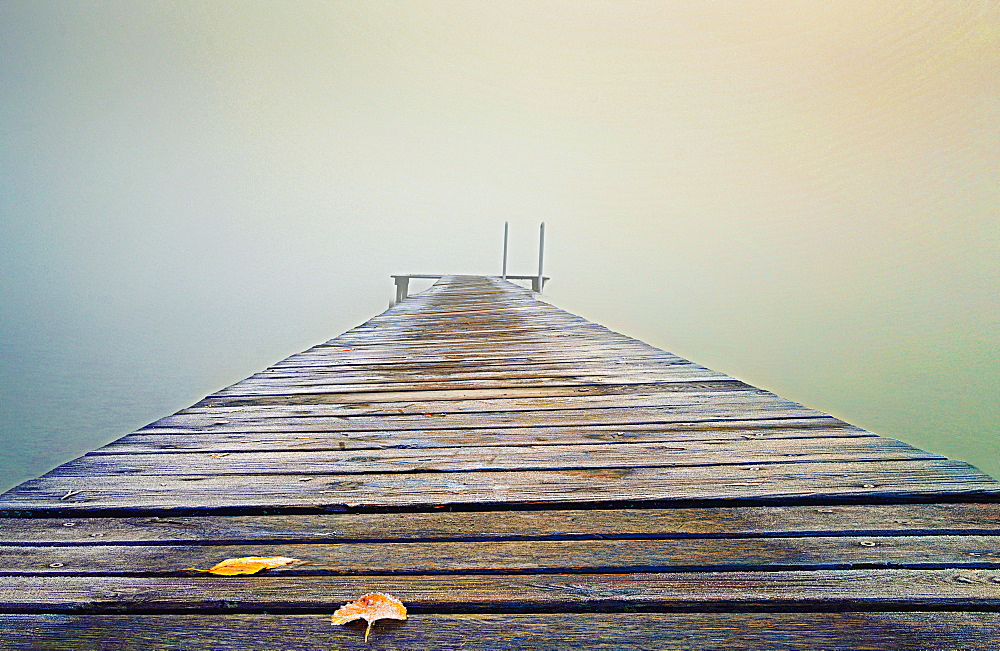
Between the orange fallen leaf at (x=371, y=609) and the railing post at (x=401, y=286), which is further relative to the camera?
the railing post at (x=401, y=286)

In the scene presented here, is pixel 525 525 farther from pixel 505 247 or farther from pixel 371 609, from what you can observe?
pixel 505 247

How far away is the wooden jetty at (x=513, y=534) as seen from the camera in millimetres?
859

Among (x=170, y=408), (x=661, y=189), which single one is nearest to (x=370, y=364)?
(x=170, y=408)

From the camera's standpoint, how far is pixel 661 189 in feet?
120

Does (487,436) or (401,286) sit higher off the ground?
(487,436)

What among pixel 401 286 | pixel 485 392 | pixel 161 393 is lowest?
pixel 161 393

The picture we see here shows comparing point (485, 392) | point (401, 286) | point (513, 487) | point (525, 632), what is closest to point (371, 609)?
point (525, 632)

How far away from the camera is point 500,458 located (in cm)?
165

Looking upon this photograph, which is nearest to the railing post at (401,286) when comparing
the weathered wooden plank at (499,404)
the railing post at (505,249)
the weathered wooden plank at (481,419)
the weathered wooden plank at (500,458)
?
the railing post at (505,249)

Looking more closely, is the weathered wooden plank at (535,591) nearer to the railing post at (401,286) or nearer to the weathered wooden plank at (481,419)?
the weathered wooden plank at (481,419)

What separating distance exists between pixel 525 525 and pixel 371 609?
373mm

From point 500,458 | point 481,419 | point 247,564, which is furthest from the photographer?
point 481,419

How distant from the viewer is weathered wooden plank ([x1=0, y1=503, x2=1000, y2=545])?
1145 millimetres

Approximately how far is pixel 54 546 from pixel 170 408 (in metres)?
13.2
